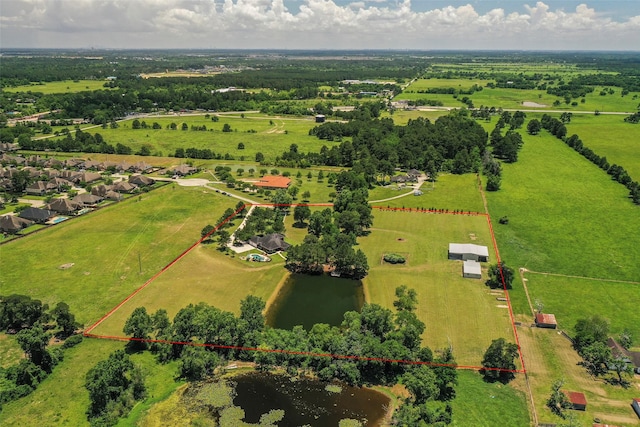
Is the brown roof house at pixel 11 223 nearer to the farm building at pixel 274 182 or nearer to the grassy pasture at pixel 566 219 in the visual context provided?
the farm building at pixel 274 182

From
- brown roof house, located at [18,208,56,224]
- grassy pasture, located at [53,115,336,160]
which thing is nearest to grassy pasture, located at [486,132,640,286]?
grassy pasture, located at [53,115,336,160]

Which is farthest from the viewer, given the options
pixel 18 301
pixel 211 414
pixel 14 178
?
pixel 14 178

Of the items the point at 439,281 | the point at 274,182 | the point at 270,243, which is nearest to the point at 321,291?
the point at 270,243

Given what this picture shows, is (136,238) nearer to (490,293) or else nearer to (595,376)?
(490,293)

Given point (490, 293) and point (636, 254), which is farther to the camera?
point (636, 254)

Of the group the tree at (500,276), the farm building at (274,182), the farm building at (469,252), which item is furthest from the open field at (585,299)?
the farm building at (274,182)

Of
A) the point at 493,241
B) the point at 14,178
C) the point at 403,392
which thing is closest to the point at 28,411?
the point at 403,392

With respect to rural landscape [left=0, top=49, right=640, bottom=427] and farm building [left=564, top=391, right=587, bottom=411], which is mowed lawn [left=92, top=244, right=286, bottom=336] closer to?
rural landscape [left=0, top=49, right=640, bottom=427]

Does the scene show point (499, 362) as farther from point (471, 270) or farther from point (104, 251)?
point (104, 251)
